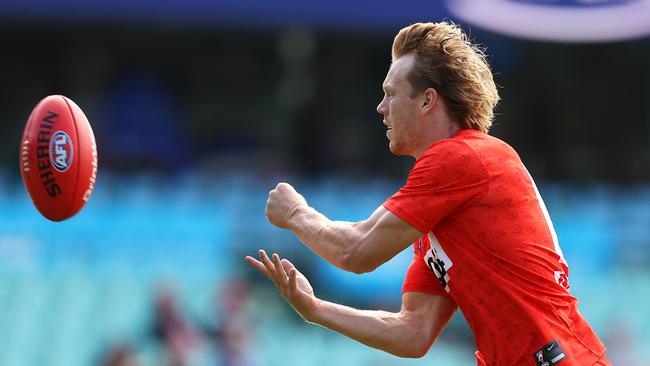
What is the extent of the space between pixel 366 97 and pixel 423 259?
11.8 metres

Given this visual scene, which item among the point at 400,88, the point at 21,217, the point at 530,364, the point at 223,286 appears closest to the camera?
the point at 530,364

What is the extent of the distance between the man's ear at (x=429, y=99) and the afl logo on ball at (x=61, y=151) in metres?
1.55

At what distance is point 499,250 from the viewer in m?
4.09

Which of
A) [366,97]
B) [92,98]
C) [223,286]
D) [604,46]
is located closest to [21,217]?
[223,286]

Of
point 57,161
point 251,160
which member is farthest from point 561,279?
point 251,160

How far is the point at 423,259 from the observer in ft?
15.3

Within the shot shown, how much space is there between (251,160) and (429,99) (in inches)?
431

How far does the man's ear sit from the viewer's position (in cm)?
429

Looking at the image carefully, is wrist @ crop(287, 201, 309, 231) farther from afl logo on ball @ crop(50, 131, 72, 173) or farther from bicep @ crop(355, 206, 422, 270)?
afl logo on ball @ crop(50, 131, 72, 173)

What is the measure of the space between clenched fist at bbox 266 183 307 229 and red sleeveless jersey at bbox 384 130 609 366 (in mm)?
407

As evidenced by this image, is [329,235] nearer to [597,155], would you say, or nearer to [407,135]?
[407,135]

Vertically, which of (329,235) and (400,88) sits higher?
(400,88)

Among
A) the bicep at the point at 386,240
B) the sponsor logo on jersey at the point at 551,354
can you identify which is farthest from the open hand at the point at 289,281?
the sponsor logo on jersey at the point at 551,354

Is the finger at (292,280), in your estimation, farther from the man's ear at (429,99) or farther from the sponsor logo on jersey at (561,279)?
the sponsor logo on jersey at (561,279)
